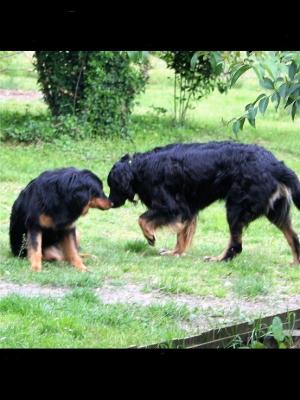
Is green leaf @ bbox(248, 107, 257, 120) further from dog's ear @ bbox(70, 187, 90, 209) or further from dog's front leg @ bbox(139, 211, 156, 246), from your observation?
dog's front leg @ bbox(139, 211, 156, 246)

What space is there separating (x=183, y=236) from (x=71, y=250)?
1.69m

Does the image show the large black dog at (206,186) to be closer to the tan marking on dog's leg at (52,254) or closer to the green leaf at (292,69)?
the tan marking on dog's leg at (52,254)

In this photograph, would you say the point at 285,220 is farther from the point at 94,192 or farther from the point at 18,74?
the point at 18,74

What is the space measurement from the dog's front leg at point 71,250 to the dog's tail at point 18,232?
420 millimetres

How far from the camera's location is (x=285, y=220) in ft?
29.7

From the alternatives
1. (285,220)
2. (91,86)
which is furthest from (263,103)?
(91,86)

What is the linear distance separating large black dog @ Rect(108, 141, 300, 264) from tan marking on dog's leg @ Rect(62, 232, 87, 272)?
1334 mm

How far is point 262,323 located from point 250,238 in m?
5.70

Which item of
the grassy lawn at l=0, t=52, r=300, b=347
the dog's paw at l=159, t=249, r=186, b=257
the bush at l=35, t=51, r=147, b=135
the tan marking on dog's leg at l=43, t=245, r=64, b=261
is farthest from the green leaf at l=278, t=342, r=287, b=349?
the bush at l=35, t=51, r=147, b=135

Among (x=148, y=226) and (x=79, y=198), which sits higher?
(x=79, y=198)

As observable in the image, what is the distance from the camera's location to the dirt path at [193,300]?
6543 millimetres
